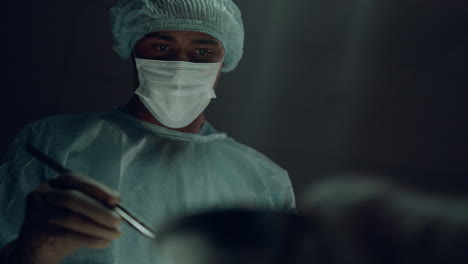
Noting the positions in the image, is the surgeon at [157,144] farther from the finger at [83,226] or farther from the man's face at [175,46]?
the finger at [83,226]

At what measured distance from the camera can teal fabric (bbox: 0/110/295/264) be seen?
907mm

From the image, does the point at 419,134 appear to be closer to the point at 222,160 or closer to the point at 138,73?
the point at 222,160

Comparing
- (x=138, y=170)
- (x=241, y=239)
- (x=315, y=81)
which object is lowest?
(x=138, y=170)

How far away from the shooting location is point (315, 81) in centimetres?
172

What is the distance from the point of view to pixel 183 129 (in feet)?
3.77

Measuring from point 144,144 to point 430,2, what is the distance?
1.34m

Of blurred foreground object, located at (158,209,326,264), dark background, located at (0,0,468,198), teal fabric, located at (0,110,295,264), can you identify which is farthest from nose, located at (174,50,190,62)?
blurred foreground object, located at (158,209,326,264)

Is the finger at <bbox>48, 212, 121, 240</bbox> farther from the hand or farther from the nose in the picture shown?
the nose

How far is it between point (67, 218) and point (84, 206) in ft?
0.14

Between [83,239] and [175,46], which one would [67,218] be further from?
[175,46]

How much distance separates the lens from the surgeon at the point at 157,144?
92 centimetres

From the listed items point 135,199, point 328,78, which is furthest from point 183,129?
point 328,78

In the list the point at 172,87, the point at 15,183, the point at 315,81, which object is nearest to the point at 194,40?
the point at 172,87

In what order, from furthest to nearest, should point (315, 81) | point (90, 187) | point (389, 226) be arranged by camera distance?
point (315, 81)
point (90, 187)
point (389, 226)
